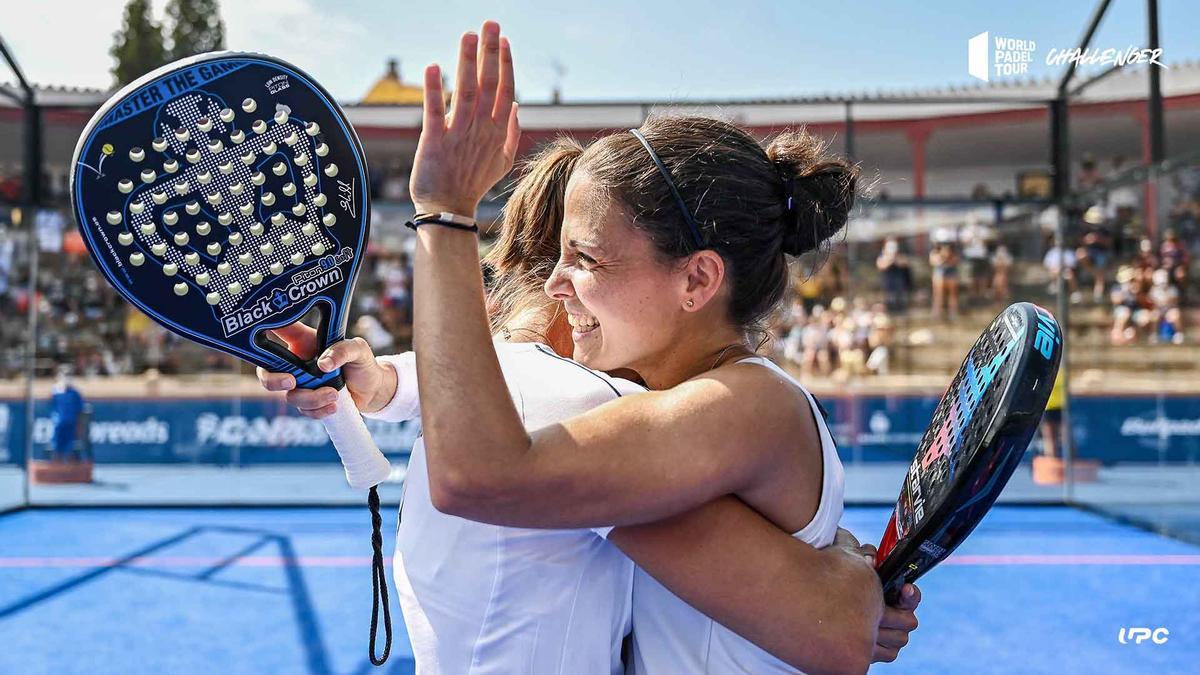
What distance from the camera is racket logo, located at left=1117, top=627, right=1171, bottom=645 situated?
14.2ft

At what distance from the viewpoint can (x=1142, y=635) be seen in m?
4.39

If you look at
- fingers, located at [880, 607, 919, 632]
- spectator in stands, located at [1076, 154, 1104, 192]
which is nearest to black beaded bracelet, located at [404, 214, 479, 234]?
fingers, located at [880, 607, 919, 632]

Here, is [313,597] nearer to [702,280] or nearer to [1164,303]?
[702,280]

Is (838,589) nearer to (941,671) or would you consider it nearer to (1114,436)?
(941,671)

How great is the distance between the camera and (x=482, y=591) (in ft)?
3.59

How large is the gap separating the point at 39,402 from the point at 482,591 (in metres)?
7.98

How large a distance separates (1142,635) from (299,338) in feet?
14.4

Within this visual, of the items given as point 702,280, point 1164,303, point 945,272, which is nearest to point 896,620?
point 702,280

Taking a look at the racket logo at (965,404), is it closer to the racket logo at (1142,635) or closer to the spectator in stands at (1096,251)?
the racket logo at (1142,635)

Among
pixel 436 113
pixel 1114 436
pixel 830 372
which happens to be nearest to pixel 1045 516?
pixel 1114 436

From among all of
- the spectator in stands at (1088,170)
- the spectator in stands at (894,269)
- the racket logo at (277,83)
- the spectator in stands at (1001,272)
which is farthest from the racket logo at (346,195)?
the spectator in stands at (1088,170)

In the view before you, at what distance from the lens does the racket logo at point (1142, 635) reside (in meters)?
4.33

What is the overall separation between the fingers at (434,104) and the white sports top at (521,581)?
0.90 ft

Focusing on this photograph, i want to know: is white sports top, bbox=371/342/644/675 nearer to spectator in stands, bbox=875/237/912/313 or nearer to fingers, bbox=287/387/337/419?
fingers, bbox=287/387/337/419
